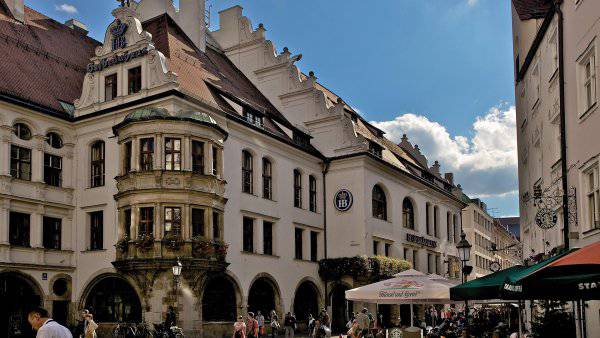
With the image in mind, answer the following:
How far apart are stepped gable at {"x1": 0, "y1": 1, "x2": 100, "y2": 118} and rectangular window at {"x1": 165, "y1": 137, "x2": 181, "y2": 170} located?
6.34m

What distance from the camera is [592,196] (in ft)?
53.7

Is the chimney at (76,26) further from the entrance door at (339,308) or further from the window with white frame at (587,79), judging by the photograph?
the window with white frame at (587,79)

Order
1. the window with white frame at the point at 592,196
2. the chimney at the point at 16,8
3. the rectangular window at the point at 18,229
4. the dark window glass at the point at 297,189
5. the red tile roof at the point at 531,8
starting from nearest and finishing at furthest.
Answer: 1. the window with white frame at the point at 592,196
2. the red tile roof at the point at 531,8
3. the rectangular window at the point at 18,229
4. the chimney at the point at 16,8
5. the dark window glass at the point at 297,189

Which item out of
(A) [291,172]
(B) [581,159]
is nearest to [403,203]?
(A) [291,172]

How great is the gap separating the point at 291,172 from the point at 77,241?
39.9ft

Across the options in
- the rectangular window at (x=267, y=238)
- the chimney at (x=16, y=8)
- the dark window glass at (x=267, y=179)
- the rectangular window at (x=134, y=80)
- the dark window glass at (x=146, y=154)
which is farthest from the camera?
the dark window glass at (x=267, y=179)

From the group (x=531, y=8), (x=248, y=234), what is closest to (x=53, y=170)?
(x=248, y=234)

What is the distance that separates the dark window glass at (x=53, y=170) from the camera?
111 ft

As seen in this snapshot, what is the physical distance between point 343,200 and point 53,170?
16735mm

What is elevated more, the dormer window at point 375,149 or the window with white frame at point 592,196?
the dormer window at point 375,149

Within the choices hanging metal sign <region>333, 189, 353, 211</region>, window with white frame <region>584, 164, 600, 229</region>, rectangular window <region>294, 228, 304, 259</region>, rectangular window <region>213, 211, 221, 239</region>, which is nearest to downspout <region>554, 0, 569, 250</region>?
window with white frame <region>584, 164, 600, 229</region>

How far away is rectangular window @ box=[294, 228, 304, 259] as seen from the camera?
40.7 m

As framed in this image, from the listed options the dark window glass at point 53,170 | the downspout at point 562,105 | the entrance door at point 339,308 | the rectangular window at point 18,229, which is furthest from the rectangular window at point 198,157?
the downspout at point 562,105

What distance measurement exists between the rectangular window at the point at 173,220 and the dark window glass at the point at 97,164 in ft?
16.8
